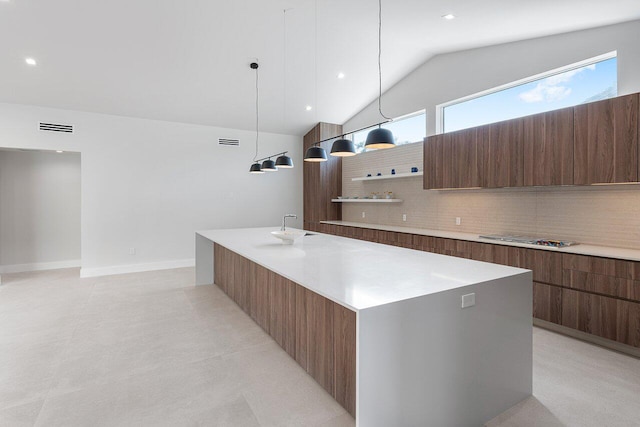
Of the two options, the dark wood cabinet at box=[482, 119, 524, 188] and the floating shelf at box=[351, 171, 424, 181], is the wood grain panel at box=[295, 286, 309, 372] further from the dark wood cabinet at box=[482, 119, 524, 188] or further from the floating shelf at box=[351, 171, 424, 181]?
the floating shelf at box=[351, 171, 424, 181]

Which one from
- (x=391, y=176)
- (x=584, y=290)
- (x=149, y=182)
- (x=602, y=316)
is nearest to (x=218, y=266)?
(x=149, y=182)

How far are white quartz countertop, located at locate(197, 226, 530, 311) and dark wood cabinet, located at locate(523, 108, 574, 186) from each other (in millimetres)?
1687

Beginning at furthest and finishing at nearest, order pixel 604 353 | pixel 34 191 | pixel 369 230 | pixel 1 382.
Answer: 1. pixel 34 191
2. pixel 369 230
3. pixel 604 353
4. pixel 1 382

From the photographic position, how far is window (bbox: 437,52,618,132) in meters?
3.31

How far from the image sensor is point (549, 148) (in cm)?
334

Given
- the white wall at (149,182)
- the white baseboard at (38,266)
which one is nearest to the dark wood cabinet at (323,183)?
the white wall at (149,182)

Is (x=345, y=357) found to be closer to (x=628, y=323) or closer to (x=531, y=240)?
(x=628, y=323)

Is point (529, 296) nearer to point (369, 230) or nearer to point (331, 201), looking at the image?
point (369, 230)

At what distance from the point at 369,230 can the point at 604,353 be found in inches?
132

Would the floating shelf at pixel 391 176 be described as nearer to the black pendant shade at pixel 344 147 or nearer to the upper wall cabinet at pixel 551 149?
the upper wall cabinet at pixel 551 149

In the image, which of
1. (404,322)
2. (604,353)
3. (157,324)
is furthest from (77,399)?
(604,353)

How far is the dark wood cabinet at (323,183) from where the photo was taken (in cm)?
699

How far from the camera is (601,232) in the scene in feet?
10.7

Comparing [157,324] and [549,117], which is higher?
[549,117]
